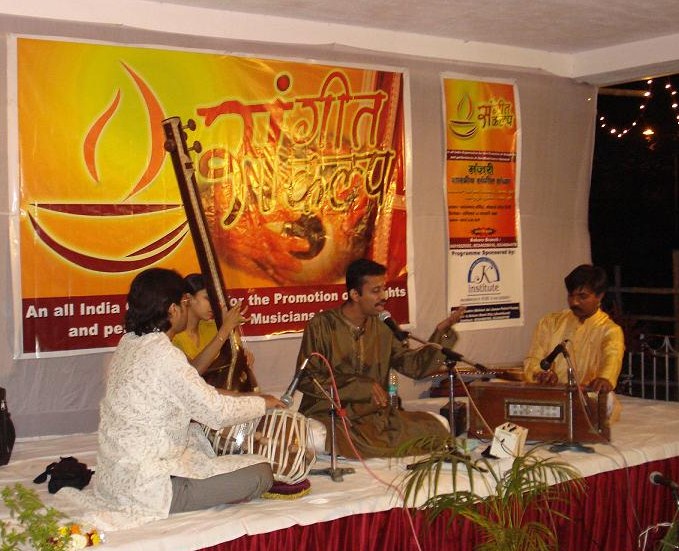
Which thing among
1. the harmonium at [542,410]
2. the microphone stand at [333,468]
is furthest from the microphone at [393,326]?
the harmonium at [542,410]

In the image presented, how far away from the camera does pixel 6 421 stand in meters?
4.80

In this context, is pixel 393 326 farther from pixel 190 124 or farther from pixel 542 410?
pixel 190 124

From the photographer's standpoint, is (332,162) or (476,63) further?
(476,63)

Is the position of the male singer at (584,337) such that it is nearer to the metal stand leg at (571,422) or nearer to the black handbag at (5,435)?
the metal stand leg at (571,422)

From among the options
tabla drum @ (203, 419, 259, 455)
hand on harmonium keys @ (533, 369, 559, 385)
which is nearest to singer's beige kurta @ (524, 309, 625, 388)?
hand on harmonium keys @ (533, 369, 559, 385)

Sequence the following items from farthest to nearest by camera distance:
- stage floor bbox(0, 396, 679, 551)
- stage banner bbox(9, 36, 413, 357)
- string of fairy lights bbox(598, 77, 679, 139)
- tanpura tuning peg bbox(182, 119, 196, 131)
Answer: string of fairy lights bbox(598, 77, 679, 139), tanpura tuning peg bbox(182, 119, 196, 131), stage banner bbox(9, 36, 413, 357), stage floor bbox(0, 396, 679, 551)

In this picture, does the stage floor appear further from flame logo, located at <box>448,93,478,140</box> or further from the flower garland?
flame logo, located at <box>448,93,478,140</box>

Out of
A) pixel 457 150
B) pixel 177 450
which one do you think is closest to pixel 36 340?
pixel 177 450

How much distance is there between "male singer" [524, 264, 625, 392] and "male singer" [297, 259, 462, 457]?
73 centimetres

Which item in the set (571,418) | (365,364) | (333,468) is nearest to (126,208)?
(365,364)

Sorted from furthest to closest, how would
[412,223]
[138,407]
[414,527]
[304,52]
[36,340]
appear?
[412,223], [304,52], [36,340], [414,527], [138,407]

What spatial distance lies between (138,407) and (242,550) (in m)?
0.69

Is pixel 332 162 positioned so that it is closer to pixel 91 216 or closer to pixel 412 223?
pixel 412 223

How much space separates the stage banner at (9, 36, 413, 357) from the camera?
531 centimetres
